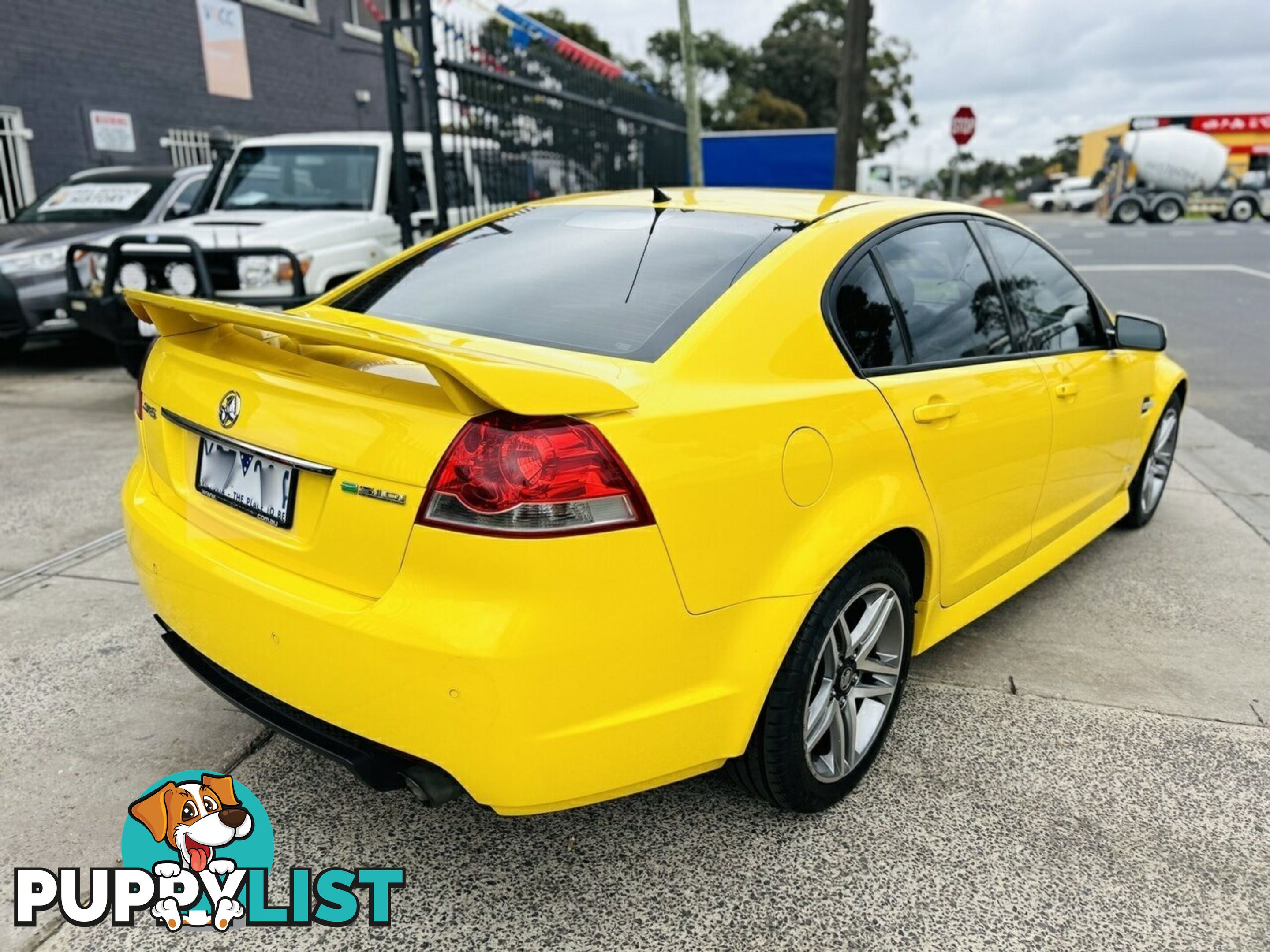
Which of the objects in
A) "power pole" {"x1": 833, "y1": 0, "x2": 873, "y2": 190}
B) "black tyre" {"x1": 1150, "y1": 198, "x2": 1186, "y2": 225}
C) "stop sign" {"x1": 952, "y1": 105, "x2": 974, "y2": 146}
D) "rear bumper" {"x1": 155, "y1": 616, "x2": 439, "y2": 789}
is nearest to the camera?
"rear bumper" {"x1": 155, "y1": 616, "x2": 439, "y2": 789}

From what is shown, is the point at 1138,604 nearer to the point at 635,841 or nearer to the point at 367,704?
the point at 635,841

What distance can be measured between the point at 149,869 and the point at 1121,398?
3.66 meters

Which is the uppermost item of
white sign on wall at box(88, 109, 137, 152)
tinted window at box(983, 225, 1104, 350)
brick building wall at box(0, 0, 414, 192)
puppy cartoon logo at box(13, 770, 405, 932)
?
brick building wall at box(0, 0, 414, 192)

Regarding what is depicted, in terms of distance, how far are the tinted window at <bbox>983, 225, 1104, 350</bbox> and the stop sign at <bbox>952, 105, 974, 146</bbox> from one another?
1424 centimetres

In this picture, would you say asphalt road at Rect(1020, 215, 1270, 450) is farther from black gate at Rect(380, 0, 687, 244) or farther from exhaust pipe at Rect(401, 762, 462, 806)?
exhaust pipe at Rect(401, 762, 462, 806)

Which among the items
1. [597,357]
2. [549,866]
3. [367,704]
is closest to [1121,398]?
[597,357]

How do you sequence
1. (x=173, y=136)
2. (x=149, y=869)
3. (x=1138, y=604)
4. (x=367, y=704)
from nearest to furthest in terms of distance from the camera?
(x=367, y=704)
(x=149, y=869)
(x=1138, y=604)
(x=173, y=136)

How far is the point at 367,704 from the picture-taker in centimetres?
202

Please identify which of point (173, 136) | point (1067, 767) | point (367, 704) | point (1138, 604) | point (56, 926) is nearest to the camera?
point (367, 704)

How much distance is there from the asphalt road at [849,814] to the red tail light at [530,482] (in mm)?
953

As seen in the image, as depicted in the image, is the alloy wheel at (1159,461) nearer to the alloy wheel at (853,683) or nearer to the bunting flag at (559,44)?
the alloy wheel at (853,683)

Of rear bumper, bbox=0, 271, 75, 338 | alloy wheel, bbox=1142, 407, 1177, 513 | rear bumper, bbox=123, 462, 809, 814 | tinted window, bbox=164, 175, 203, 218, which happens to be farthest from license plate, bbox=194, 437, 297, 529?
tinted window, bbox=164, 175, 203, 218

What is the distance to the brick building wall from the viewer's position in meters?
12.1

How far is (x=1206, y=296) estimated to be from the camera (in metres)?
13.7
